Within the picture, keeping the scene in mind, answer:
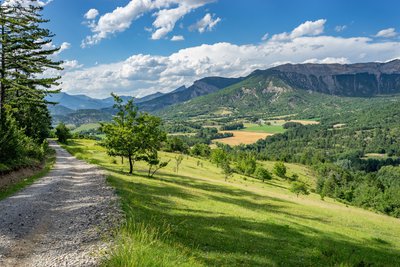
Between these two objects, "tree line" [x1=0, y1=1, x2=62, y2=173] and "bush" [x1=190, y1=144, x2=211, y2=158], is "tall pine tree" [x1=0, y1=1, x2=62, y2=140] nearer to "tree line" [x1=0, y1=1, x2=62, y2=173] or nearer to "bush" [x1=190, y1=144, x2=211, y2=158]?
"tree line" [x1=0, y1=1, x2=62, y2=173]

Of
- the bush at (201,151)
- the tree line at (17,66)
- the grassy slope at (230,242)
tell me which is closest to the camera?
the grassy slope at (230,242)

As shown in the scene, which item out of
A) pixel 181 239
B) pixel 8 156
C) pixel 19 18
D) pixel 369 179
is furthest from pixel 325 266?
pixel 369 179

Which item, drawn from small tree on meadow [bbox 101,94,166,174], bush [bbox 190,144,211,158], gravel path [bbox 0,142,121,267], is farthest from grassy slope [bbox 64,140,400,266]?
bush [bbox 190,144,211,158]

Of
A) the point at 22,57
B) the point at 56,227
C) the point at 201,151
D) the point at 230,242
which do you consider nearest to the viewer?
the point at 56,227

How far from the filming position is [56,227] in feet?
49.6

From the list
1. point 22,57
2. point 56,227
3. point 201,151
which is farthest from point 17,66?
point 201,151

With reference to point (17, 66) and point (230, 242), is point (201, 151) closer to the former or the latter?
point (17, 66)

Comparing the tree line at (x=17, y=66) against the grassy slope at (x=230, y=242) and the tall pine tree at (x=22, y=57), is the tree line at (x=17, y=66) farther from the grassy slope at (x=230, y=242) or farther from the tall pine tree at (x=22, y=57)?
the grassy slope at (x=230, y=242)

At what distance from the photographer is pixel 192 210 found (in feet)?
76.7

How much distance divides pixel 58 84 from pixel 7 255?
1571 inches

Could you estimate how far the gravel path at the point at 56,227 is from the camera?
1103 cm

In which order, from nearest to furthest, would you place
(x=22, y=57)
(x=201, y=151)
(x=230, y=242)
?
(x=230, y=242), (x=22, y=57), (x=201, y=151)

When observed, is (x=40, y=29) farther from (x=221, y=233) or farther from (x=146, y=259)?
(x=146, y=259)

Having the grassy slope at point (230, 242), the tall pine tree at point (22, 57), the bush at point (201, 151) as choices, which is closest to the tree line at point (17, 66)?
the tall pine tree at point (22, 57)
